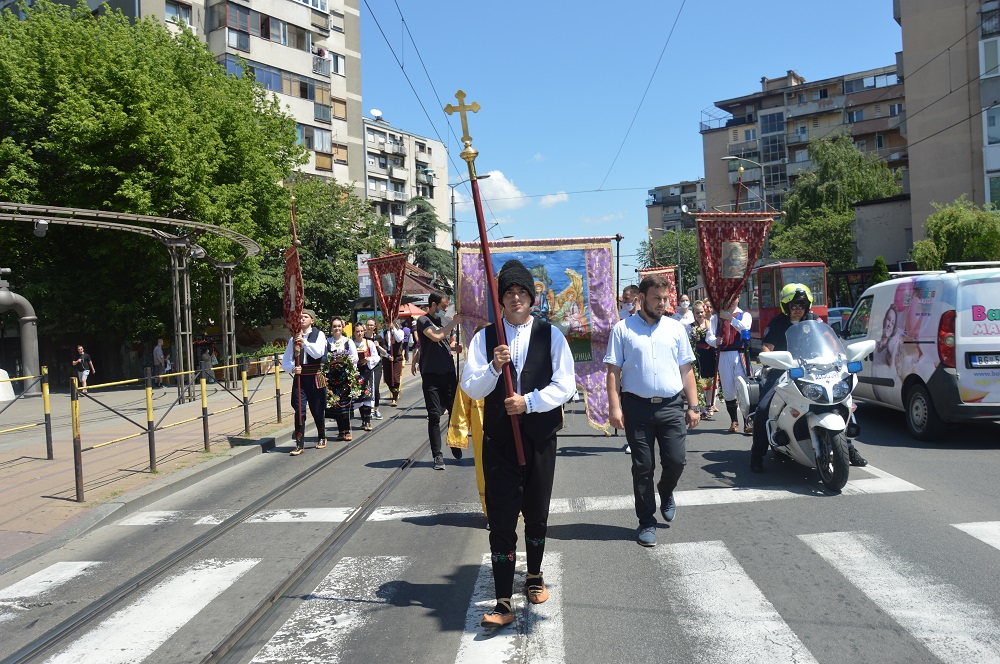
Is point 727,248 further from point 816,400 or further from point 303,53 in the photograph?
point 303,53

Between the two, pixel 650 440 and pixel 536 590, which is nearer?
pixel 536 590

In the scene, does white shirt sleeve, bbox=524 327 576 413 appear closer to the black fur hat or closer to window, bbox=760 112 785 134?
the black fur hat

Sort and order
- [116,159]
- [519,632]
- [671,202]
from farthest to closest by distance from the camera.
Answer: [671,202]
[116,159]
[519,632]

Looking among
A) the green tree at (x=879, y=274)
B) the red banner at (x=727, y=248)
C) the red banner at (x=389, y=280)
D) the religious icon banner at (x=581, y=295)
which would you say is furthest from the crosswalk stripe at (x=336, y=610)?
the green tree at (x=879, y=274)

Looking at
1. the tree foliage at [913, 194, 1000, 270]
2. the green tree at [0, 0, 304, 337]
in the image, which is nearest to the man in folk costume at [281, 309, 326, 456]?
the green tree at [0, 0, 304, 337]

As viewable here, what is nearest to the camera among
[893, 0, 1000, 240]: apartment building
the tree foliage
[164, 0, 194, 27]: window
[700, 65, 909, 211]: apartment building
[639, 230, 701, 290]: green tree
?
the tree foliage

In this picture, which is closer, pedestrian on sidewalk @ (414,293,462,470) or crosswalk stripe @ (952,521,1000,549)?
crosswalk stripe @ (952,521,1000,549)

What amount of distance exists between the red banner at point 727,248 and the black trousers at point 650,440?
5.30 metres

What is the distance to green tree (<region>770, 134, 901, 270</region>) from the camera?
5394 centimetres

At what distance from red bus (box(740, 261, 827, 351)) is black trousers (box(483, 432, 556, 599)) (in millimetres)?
29486

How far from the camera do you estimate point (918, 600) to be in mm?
4465

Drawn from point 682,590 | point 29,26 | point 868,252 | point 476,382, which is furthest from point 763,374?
point 868,252

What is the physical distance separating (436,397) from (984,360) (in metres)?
5.87

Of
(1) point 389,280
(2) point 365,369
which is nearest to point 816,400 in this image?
(2) point 365,369
